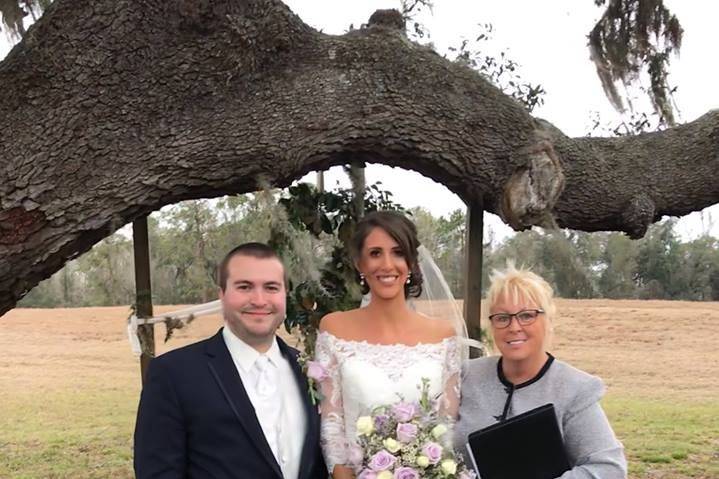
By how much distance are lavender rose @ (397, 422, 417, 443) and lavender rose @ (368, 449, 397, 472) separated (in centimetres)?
6

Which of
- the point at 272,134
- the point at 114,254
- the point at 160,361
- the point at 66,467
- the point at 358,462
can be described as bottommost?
the point at 66,467

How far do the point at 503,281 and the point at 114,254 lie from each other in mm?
3611

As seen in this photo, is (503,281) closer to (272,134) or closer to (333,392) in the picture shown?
(333,392)

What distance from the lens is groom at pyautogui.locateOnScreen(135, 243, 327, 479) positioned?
1912 mm

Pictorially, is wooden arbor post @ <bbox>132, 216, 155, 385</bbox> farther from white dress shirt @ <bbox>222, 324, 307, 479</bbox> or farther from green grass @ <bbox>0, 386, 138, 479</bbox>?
green grass @ <bbox>0, 386, 138, 479</bbox>

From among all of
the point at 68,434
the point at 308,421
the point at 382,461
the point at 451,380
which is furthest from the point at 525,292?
the point at 68,434

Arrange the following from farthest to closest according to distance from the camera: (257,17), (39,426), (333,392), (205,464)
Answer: (39,426) → (257,17) → (333,392) → (205,464)

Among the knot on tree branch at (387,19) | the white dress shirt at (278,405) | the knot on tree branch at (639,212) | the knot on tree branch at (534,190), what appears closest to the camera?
the white dress shirt at (278,405)

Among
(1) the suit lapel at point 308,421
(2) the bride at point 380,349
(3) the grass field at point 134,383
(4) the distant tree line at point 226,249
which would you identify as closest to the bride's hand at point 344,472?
(2) the bride at point 380,349

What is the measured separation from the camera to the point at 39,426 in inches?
299

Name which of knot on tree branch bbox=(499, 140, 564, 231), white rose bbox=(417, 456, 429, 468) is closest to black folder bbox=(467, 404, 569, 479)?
white rose bbox=(417, 456, 429, 468)

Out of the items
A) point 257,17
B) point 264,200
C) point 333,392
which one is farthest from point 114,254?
point 333,392

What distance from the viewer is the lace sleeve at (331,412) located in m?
2.20

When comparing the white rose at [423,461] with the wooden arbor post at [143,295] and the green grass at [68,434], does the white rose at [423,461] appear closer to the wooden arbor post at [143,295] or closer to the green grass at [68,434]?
the wooden arbor post at [143,295]
